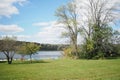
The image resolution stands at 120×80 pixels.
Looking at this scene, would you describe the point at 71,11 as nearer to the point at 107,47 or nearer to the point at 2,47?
the point at 107,47

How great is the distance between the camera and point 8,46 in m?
45.7

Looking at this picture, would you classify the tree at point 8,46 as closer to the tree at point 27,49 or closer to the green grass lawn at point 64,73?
the tree at point 27,49

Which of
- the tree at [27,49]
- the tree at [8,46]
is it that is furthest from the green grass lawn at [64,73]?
the tree at [27,49]

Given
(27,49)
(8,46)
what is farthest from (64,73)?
(27,49)

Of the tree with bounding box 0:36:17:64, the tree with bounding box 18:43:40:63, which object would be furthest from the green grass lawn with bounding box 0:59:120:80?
the tree with bounding box 18:43:40:63

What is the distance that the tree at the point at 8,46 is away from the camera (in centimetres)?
4538

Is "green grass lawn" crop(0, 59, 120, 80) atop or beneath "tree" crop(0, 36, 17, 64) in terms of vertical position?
beneath

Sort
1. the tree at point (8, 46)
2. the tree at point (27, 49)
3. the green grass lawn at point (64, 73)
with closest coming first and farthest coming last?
1. the green grass lawn at point (64, 73)
2. the tree at point (8, 46)
3. the tree at point (27, 49)

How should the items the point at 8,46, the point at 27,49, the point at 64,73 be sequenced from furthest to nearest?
1. the point at 27,49
2. the point at 8,46
3. the point at 64,73

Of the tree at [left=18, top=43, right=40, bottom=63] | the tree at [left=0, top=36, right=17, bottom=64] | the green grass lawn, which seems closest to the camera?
the green grass lawn

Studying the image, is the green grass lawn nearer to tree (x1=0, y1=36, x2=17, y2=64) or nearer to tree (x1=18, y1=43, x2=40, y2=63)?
tree (x1=0, y1=36, x2=17, y2=64)

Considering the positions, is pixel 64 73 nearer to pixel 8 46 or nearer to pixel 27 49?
pixel 8 46

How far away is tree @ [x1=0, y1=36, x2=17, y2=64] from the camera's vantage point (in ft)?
149

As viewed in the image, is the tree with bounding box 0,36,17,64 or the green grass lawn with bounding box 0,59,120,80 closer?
the green grass lawn with bounding box 0,59,120,80
